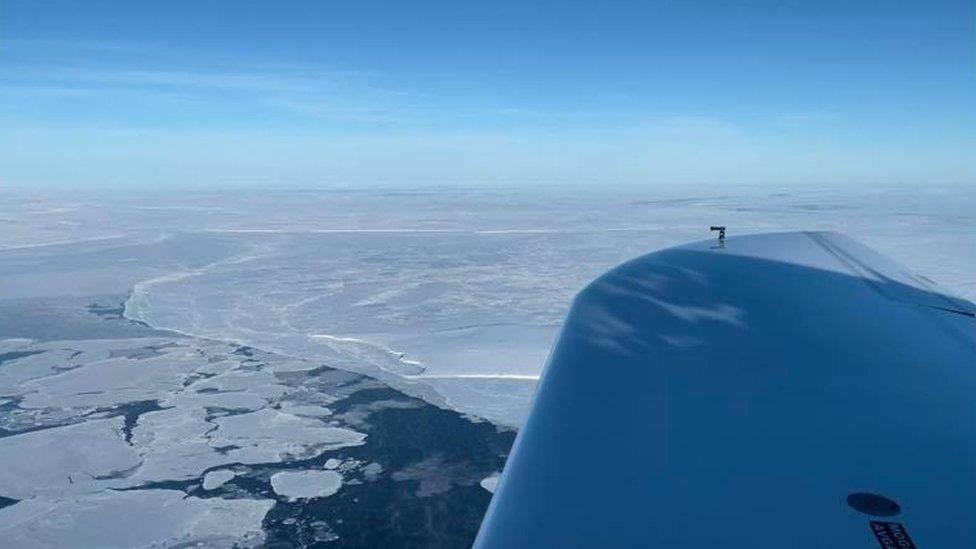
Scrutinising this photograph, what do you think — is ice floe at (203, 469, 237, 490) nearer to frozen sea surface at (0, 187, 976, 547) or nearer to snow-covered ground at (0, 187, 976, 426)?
frozen sea surface at (0, 187, 976, 547)

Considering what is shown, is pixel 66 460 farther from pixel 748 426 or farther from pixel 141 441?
pixel 748 426

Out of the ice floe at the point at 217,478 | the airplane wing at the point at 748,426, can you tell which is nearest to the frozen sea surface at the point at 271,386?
the ice floe at the point at 217,478

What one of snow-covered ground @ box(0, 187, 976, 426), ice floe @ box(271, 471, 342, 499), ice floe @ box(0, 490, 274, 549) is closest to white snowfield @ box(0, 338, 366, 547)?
ice floe @ box(0, 490, 274, 549)

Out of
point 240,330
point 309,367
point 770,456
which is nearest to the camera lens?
point 770,456

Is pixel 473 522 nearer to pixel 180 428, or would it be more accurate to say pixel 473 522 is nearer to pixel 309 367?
pixel 180 428

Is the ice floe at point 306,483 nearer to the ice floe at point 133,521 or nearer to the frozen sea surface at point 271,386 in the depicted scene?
the frozen sea surface at point 271,386

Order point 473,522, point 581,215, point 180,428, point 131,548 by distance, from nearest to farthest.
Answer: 1. point 131,548
2. point 473,522
3. point 180,428
4. point 581,215

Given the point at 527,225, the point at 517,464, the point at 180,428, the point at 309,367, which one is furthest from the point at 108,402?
the point at 527,225
